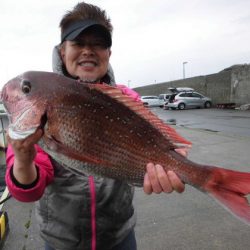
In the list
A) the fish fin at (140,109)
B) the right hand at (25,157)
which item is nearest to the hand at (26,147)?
the right hand at (25,157)

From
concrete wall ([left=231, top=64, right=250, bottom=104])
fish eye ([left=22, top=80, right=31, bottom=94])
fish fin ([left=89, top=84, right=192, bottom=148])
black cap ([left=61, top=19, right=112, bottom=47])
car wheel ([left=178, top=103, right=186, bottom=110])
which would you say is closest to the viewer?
fish eye ([left=22, top=80, right=31, bottom=94])

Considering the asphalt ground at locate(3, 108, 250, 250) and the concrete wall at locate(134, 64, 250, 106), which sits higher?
the concrete wall at locate(134, 64, 250, 106)

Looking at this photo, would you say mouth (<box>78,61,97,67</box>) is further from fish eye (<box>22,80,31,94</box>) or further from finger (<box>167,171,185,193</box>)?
finger (<box>167,171,185,193</box>)

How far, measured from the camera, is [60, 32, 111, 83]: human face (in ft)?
7.26

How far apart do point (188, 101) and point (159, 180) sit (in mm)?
33671

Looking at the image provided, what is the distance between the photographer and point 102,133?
175 cm

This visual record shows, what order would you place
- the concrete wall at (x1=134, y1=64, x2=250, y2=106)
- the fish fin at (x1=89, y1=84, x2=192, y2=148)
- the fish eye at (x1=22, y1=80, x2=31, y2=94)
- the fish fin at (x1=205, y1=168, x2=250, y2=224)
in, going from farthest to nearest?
1. the concrete wall at (x1=134, y1=64, x2=250, y2=106)
2. the fish fin at (x1=89, y1=84, x2=192, y2=148)
3. the fish eye at (x1=22, y1=80, x2=31, y2=94)
4. the fish fin at (x1=205, y1=168, x2=250, y2=224)

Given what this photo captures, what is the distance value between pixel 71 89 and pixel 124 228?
1119mm

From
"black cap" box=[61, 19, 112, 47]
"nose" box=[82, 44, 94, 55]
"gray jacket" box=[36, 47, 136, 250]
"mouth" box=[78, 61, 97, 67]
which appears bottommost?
"gray jacket" box=[36, 47, 136, 250]

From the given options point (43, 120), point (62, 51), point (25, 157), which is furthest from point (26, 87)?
point (62, 51)

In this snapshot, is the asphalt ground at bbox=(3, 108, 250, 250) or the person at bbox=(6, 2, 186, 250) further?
the asphalt ground at bbox=(3, 108, 250, 250)

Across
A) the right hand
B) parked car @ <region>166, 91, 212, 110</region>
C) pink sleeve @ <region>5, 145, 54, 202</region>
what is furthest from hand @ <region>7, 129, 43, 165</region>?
parked car @ <region>166, 91, 212, 110</region>

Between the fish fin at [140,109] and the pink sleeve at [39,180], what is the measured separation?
0.56 metres

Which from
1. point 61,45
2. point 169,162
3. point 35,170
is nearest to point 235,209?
point 169,162
